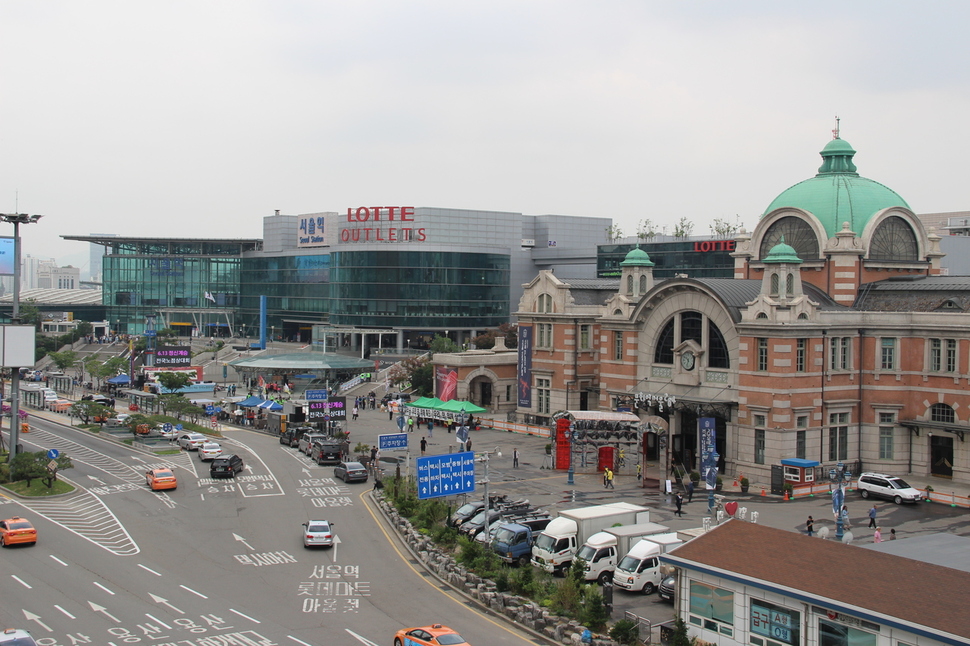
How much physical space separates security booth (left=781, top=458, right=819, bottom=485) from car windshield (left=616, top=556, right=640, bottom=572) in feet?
74.3

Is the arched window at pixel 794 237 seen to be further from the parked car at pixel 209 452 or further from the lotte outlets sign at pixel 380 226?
the lotte outlets sign at pixel 380 226

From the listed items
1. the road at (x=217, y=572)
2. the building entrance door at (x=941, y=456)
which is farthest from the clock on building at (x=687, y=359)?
the road at (x=217, y=572)

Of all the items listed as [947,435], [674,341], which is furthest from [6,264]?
[947,435]

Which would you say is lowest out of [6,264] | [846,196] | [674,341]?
[674,341]

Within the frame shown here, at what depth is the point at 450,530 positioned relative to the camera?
43500 mm

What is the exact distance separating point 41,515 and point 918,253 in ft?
196

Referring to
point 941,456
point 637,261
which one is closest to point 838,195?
point 637,261

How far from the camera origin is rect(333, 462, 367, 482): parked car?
60.7m

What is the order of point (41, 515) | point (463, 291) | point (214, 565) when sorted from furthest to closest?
point (463, 291) → point (41, 515) → point (214, 565)

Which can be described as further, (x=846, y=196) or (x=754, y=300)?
(x=846, y=196)

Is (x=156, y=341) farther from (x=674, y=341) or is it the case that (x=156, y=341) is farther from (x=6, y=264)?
(x=674, y=341)

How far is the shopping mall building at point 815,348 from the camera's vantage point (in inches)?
2349

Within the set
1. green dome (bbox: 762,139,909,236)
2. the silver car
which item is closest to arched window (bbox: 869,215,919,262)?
green dome (bbox: 762,139,909,236)

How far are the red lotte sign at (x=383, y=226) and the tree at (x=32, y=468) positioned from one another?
98906mm
